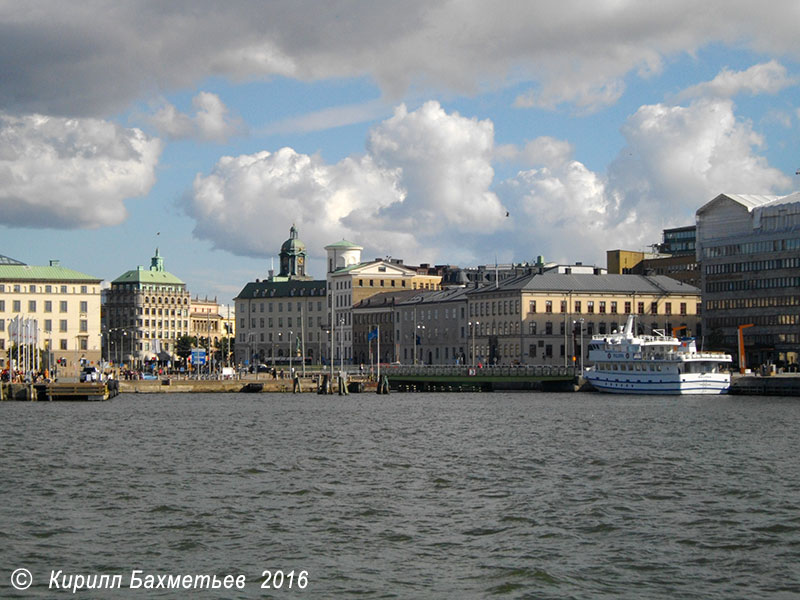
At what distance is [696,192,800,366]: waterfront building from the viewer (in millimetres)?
164250

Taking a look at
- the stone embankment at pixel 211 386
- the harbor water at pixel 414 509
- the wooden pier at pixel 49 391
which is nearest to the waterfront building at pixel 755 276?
the stone embankment at pixel 211 386

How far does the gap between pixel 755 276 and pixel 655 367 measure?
42.1 meters

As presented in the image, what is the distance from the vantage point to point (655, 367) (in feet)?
437

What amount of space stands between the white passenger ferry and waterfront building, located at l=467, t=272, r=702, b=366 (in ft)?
137

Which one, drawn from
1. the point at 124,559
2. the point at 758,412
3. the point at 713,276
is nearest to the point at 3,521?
the point at 124,559

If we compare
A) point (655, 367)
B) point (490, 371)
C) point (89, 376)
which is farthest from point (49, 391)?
point (655, 367)

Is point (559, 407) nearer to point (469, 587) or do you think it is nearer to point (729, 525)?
point (729, 525)

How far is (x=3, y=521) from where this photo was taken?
40281 mm

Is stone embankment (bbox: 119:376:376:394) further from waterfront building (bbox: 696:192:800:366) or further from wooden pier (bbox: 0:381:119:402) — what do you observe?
waterfront building (bbox: 696:192:800:366)

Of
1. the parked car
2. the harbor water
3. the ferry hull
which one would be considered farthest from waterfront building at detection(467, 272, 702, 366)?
the harbor water

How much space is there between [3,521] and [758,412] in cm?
6995

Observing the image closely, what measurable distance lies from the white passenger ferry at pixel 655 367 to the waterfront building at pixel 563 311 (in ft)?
137

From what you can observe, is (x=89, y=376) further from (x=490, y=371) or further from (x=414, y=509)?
(x=414, y=509)

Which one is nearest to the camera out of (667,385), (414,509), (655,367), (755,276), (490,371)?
(414,509)
